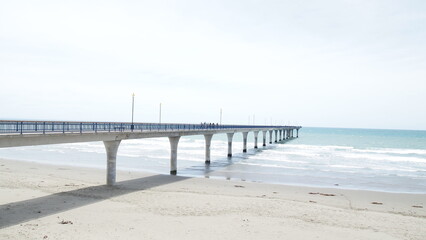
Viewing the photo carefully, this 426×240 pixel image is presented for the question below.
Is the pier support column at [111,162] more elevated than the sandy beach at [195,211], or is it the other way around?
the pier support column at [111,162]

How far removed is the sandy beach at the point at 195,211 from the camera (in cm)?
1452

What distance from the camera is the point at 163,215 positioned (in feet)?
56.1

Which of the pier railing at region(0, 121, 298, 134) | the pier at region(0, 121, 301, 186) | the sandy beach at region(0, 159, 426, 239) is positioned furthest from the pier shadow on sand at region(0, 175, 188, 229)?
the pier railing at region(0, 121, 298, 134)

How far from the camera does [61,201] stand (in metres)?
19.2

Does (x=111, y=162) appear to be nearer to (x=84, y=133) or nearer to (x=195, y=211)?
(x=84, y=133)

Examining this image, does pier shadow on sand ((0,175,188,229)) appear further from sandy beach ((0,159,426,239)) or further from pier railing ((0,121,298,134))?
pier railing ((0,121,298,134))

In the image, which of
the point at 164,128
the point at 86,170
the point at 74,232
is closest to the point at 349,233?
the point at 74,232

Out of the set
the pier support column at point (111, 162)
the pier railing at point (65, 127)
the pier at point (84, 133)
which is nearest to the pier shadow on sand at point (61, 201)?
the pier support column at point (111, 162)

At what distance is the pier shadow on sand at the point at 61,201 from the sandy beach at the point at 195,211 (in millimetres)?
41

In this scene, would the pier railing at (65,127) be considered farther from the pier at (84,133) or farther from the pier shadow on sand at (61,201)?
the pier shadow on sand at (61,201)

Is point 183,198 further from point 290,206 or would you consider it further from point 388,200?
point 388,200

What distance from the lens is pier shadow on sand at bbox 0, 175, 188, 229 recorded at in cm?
1590

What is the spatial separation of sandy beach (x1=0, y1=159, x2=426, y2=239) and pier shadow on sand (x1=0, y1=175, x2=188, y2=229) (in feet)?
0.13

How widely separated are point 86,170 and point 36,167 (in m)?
5.53
